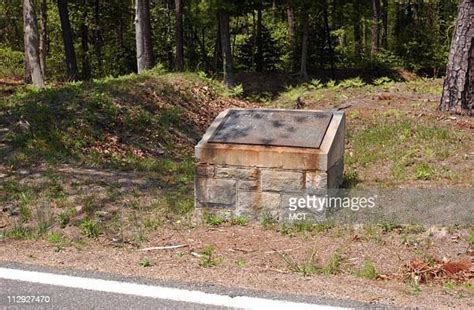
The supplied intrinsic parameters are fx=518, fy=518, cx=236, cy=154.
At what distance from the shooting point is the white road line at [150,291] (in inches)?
143

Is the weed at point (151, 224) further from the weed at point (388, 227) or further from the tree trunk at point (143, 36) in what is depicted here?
the tree trunk at point (143, 36)

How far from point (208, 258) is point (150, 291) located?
1.08m

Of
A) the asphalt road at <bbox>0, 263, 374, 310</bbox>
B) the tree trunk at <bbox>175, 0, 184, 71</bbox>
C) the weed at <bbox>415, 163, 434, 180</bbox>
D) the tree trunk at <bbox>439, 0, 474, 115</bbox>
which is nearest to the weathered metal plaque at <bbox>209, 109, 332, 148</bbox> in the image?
the weed at <bbox>415, 163, 434, 180</bbox>

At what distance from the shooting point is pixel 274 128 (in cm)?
623

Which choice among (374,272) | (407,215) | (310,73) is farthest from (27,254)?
(310,73)

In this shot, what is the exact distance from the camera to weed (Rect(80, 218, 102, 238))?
18.4ft

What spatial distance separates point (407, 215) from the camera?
5887 mm

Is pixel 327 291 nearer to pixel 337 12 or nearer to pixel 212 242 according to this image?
pixel 212 242

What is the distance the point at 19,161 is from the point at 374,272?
585cm

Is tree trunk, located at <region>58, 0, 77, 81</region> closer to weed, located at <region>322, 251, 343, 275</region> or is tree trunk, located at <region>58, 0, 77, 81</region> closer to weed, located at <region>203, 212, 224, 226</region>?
weed, located at <region>203, 212, 224, 226</region>

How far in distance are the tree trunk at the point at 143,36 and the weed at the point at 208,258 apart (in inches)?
515

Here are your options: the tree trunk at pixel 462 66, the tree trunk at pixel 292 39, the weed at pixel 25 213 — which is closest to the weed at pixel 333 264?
the weed at pixel 25 213

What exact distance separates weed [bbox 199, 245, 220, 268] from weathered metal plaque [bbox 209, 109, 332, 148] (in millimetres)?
1412

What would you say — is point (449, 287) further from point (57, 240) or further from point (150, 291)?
point (57, 240)
